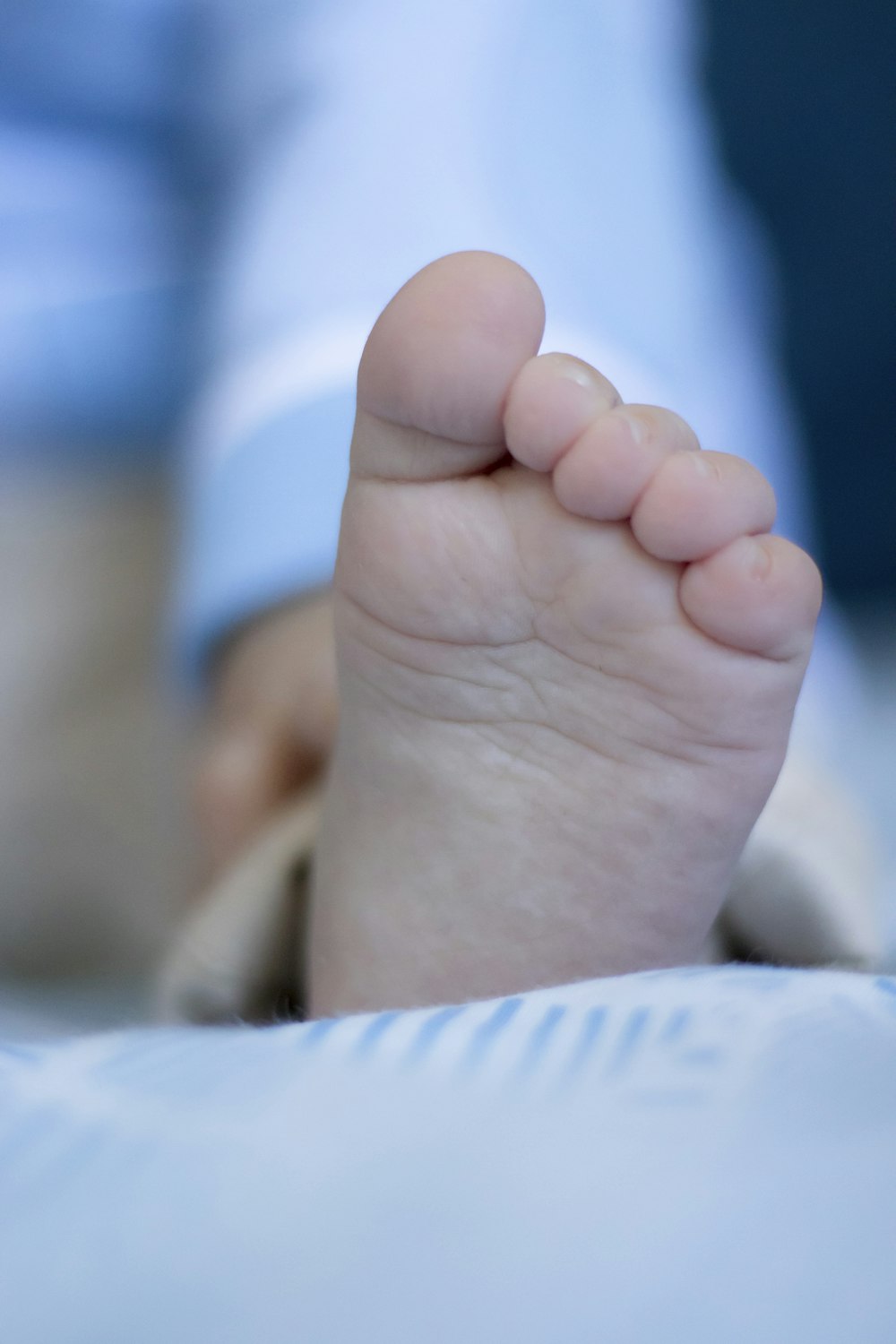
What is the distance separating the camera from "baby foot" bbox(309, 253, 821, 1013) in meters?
0.30

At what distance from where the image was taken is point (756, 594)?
0.30 metres

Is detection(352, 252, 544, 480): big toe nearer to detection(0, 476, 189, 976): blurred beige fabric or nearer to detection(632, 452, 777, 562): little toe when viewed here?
detection(632, 452, 777, 562): little toe

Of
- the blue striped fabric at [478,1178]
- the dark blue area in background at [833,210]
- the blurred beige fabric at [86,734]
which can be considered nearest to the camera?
the blue striped fabric at [478,1178]

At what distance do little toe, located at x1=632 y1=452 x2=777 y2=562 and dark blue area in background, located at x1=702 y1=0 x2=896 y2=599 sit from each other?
1.91 feet

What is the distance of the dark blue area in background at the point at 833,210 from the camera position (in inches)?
33.8

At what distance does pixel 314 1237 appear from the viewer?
0.79ft

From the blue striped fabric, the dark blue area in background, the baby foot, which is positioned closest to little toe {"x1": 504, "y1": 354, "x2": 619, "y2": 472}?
the baby foot

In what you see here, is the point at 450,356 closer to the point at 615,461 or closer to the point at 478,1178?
the point at 615,461

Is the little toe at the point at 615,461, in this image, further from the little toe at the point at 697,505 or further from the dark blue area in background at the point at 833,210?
the dark blue area in background at the point at 833,210

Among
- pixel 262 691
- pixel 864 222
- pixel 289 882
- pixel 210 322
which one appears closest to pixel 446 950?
pixel 289 882

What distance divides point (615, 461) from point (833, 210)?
0.69 m

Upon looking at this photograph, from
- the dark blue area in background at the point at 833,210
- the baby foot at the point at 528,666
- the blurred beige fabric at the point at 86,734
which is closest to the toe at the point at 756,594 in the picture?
the baby foot at the point at 528,666

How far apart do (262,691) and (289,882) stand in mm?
132

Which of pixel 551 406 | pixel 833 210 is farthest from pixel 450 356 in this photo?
pixel 833 210
